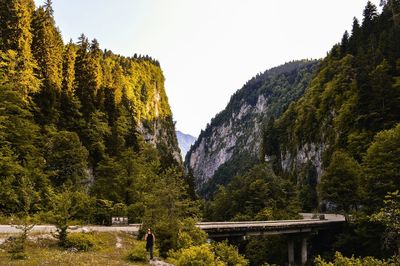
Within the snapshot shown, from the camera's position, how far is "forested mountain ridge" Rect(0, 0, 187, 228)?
1645 inches

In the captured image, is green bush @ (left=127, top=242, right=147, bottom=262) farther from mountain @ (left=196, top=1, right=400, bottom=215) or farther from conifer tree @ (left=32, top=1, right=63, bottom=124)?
conifer tree @ (left=32, top=1, right=63, bottom=124)

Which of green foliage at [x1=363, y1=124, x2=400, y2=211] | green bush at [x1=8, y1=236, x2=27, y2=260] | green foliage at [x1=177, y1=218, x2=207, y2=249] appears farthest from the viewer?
green foliage at [x1=363, y1=124, x2=400, y2=211]

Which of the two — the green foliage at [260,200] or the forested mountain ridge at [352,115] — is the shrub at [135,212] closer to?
the forested mountain ridge at [352,115]

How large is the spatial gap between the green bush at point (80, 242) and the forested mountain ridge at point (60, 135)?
7.61 ft

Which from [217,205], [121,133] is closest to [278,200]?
[217,205]

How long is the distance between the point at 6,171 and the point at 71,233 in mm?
18167

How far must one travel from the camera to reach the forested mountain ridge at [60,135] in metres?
41.8

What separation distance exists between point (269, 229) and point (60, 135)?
1239 inches

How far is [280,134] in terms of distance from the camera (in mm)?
142750

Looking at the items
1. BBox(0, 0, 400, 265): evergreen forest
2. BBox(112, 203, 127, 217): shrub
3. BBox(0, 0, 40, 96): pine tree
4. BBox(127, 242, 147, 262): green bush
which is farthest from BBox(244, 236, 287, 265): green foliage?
BBox(127, 242, 147, 262): green bush

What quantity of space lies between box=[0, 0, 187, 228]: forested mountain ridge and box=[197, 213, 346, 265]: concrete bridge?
682 centimetres

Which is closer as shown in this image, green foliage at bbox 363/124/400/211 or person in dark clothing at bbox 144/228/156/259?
person in dark clothing at bbox 144/228/156/259

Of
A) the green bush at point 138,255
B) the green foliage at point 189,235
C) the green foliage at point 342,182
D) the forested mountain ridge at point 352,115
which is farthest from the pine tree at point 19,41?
the forested mountain ridge at point 352,115

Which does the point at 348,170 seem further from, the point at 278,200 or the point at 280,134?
the point at 280,134
